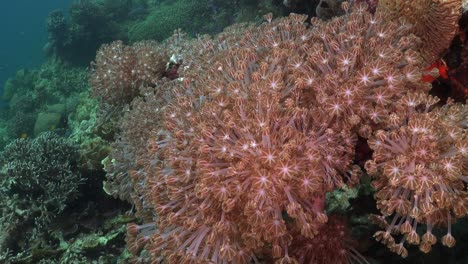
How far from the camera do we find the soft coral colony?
2.34 meters

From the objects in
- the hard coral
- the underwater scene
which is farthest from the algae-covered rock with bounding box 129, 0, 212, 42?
the underwater scene

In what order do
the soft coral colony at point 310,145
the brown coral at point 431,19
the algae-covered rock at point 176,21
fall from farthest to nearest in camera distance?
the algae-covered rock at point 176,21 → the brown coral at point 431,19 → the soft coral colony at point 310,145

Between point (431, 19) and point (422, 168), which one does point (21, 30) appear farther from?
point (422, 168)

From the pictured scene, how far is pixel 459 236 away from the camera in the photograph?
3.52m

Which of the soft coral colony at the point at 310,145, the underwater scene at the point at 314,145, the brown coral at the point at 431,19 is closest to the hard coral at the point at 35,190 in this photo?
the underwater scene at the point at 314,145

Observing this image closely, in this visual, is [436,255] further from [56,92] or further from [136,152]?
[56,92]

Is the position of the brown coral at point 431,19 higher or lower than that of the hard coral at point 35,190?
higher

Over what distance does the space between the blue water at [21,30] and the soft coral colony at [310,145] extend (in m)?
50.9

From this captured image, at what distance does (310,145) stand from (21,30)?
79836 millimetres

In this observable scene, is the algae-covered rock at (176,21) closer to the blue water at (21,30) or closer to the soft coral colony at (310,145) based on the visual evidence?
the soft coral colony at (310,145)

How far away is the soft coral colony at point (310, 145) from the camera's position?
2336 mm

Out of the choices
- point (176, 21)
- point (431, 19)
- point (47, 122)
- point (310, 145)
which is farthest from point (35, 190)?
point (176, 21)

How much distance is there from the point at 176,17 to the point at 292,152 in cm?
1607

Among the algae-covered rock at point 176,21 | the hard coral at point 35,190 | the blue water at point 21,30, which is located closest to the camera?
the hard coral at point 35,190
